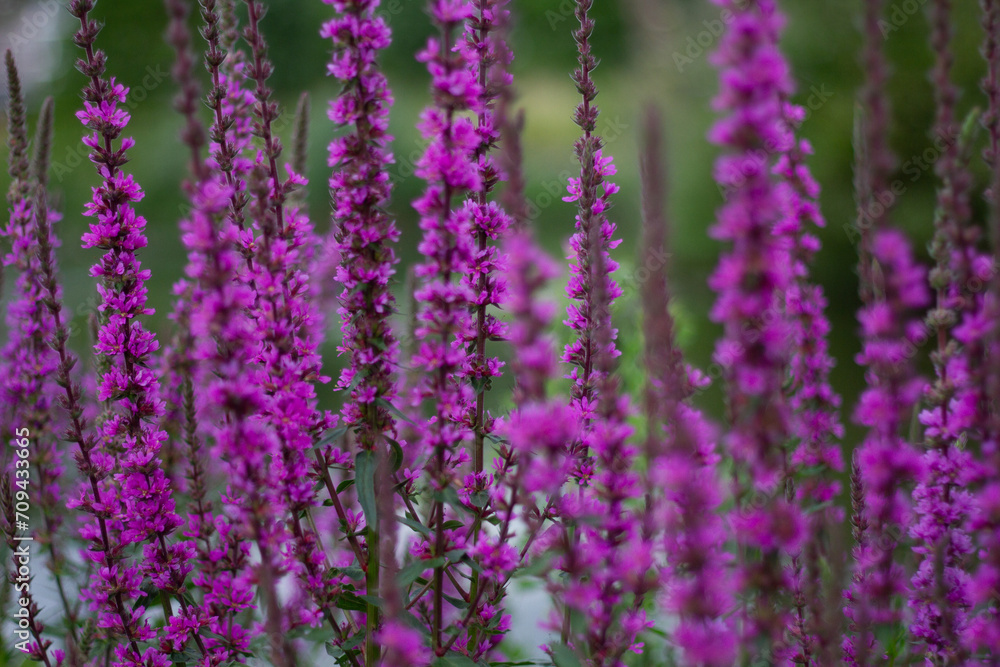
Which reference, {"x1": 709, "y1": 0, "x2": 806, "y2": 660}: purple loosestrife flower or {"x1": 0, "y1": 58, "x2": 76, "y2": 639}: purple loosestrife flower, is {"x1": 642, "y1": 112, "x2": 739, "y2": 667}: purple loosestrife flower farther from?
{"x1": 0, "y1": 58, "x2": 76, "y2": 639}: purple loosestrife flower

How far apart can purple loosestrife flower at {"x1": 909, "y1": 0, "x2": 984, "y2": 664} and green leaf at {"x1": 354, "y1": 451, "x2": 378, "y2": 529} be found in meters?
1.13

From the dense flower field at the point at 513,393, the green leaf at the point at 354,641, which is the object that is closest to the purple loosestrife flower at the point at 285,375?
the dense flower field at the point at 513,393

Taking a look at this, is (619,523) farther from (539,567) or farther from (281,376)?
(281,376)

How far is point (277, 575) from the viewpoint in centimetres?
163

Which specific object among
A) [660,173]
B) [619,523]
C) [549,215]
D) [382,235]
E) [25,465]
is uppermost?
[549,215]

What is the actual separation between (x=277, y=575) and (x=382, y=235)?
30.1 inches

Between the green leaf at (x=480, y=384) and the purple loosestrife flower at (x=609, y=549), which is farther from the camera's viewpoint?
the green leaf at (x=480, y=384)

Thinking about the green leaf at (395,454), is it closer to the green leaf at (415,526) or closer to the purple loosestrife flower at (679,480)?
the green leaf at (415,526)

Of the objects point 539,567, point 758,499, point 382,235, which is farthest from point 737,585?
point 382,235

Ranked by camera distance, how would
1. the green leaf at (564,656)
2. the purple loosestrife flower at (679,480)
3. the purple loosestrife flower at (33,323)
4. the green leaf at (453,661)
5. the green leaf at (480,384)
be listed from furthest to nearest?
1. the purple loosestrife flower at (33,323)
2. the green leaf at (480,384)
3. the green leaf at (453,661)
4. the green leaf at (564,656)
5. the purple loosestrife flower at (679,480)

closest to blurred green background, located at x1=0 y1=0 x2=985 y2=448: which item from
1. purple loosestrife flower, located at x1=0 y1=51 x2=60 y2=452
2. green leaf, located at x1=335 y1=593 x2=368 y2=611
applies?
purple loosestrife flower, located at x1=0 y1=51 x2=60 y2=452

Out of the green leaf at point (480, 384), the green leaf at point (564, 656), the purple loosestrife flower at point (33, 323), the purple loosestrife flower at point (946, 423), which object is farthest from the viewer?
the purple loosestrife flower at point (33, 323)

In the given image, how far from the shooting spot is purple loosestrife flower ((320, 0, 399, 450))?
1.70 metres

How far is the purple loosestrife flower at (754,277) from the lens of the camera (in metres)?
1.13
